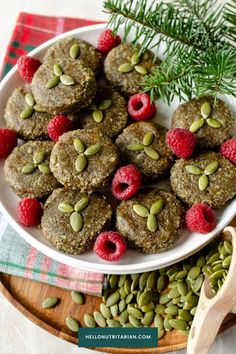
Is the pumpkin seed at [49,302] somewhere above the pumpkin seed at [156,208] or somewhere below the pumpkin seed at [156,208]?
below

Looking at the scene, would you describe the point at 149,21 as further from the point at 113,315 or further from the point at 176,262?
the point at 113,315

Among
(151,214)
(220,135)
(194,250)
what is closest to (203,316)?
(194,250)

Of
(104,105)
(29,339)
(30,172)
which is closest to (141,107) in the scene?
(104,105)

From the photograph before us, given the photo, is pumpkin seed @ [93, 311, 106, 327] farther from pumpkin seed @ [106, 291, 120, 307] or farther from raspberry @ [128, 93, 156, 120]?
raspberry @ [128, 93, 156, 120]

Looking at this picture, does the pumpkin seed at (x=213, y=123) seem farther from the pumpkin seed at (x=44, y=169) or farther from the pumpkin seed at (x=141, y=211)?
the pumpkin seed at (x=44, y=169)

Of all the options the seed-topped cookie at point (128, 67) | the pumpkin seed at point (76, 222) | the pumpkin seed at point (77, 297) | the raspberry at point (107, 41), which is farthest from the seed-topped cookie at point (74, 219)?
the raspberry at point (107, 41)
